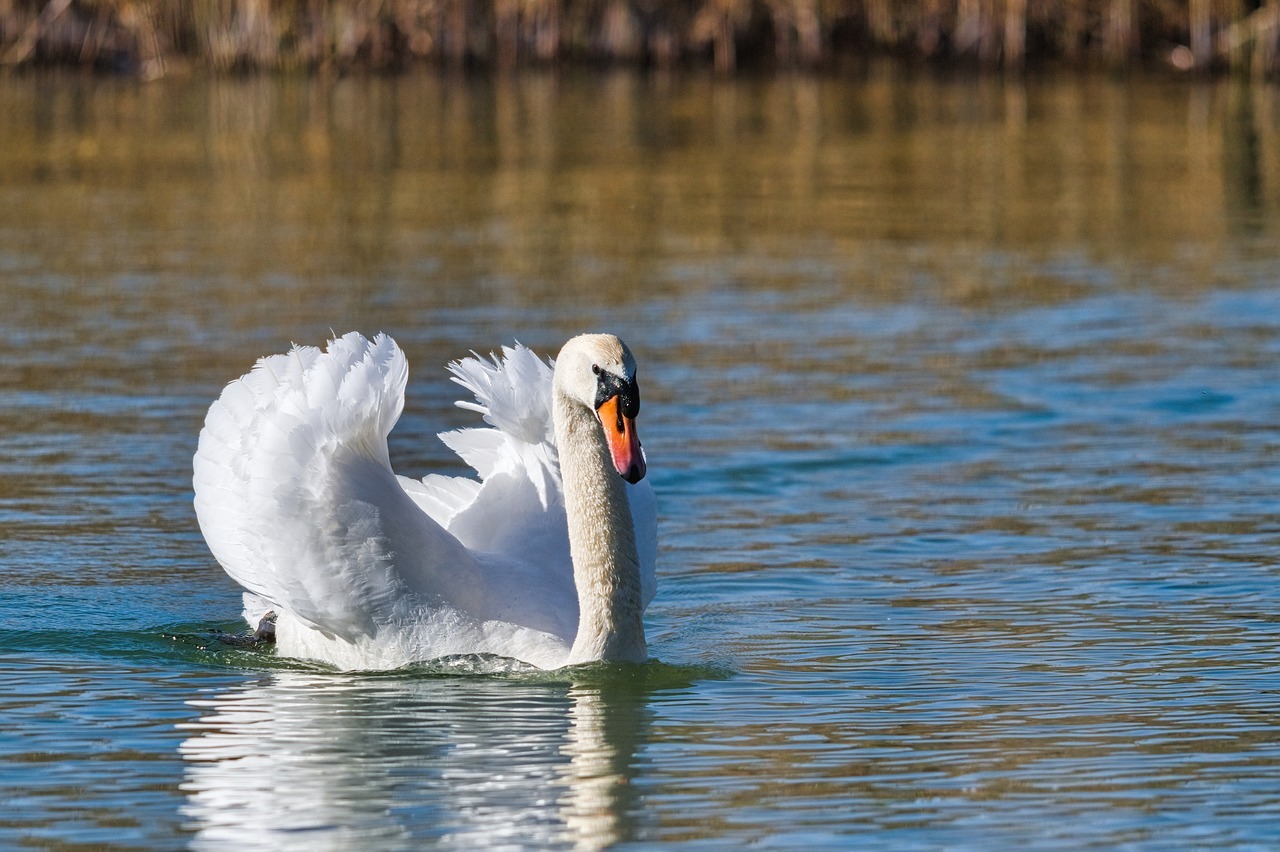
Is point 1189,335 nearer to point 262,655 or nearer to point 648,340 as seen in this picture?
point 648,340

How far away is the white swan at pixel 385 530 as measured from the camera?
7414 millimetres

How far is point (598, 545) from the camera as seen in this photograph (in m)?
7.46

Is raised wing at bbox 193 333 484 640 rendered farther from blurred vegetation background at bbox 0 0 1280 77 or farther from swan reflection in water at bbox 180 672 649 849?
blurred vegetation background at bbox 0 0 1280 77

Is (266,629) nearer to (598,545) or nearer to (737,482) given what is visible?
(598,545)

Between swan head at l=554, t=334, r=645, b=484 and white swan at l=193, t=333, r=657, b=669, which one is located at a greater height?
swan head at l=554, t=334, r=645, b=484

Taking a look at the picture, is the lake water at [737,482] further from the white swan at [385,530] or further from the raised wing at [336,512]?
the raised wing at [336,512]

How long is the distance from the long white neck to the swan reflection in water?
0.52 feet

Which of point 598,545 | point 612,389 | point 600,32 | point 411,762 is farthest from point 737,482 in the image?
point 600,32

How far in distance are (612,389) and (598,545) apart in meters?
0.57

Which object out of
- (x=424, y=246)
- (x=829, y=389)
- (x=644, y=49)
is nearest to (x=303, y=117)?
(x=644, y=49)

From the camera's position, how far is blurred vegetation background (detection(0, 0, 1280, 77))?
31125 millimetres

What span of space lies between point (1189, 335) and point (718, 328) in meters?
2.94

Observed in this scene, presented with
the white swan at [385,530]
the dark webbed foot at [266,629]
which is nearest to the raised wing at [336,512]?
the white swan at [385,530]

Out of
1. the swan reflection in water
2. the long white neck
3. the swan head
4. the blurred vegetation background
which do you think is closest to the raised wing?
the swan reflection in water
